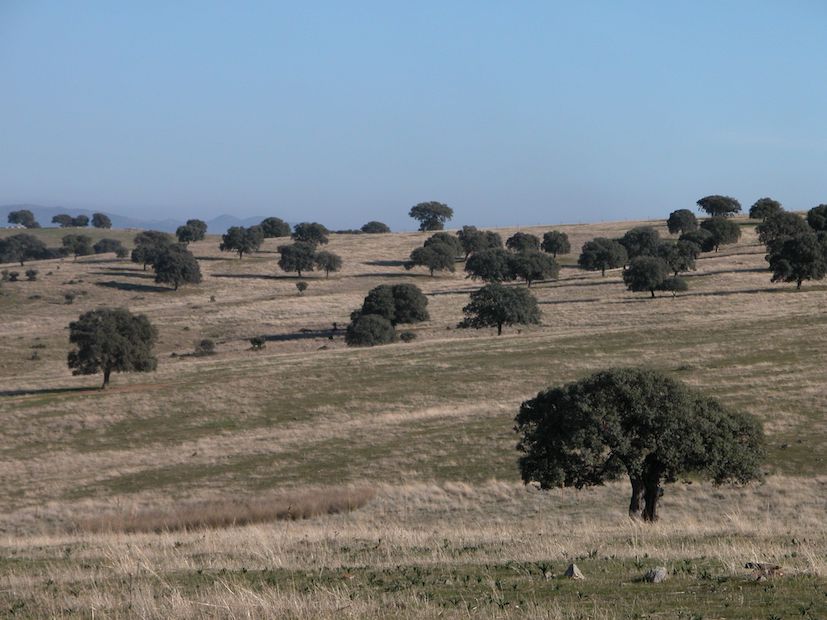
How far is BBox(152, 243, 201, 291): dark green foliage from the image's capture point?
136 m

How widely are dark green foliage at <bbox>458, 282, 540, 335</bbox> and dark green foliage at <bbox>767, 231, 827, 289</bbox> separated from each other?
28.1 meters

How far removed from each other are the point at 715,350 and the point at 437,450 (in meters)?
28.4

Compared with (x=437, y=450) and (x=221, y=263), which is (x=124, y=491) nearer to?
(x=437, y=450)

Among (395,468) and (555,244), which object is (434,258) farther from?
(395,468)

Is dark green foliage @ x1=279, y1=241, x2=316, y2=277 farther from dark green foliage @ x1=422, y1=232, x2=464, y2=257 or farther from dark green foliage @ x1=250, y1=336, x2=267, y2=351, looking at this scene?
dark green foliage @ x1=250, y1=336, x2=267, y2=351

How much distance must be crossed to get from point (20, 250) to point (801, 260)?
150m

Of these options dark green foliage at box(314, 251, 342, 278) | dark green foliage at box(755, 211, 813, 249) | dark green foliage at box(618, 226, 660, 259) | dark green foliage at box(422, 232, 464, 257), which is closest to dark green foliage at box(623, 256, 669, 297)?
dark green foliage at box(618, 226, 660, 259)

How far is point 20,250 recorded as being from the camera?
187 m

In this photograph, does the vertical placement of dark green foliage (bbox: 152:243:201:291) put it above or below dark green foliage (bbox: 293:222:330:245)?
below

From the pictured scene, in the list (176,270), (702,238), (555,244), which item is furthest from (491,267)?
(176,270)

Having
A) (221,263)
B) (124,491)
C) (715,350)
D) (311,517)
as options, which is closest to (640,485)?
(311,517)

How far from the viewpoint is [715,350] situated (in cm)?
6481

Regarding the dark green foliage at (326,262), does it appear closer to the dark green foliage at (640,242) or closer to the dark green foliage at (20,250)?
the dark green foliage at (640,242)

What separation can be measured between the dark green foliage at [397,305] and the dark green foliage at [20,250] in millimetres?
112086
